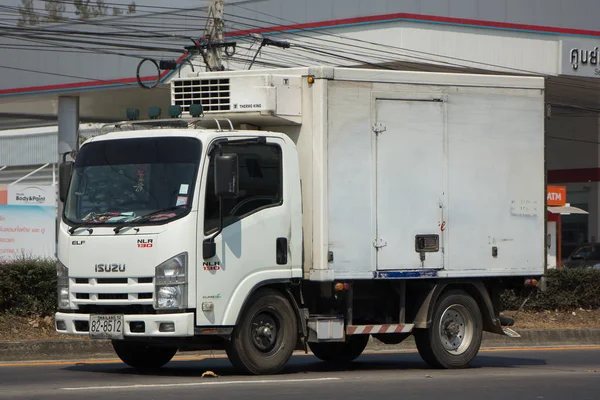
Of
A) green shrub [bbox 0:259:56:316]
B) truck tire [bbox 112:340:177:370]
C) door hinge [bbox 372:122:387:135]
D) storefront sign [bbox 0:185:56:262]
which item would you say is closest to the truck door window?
door hinge [bbox 372:122:387:135]

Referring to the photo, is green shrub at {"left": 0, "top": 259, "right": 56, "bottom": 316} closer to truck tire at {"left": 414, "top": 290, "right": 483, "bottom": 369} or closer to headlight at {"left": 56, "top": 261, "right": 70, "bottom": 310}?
headlight at {"left": 56, "top": 261, "right": 70, "bottom": 310}

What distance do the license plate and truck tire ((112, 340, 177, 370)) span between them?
124 cm

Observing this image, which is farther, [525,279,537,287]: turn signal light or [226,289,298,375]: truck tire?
[525,279,537,287]: turn signal light

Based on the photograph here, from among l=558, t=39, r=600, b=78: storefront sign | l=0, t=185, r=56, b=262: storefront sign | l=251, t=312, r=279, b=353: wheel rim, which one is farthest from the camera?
l=558, t=39, r=600, b=78: storefront sign

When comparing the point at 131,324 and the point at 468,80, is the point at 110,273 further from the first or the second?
the point at 468,80

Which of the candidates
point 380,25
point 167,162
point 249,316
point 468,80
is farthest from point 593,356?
point 380,25

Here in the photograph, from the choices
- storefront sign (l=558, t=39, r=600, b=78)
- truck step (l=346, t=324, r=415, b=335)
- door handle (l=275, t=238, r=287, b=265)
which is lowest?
truck step (l=346, t=324, r=415, b=335)

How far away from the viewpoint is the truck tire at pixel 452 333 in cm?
1352

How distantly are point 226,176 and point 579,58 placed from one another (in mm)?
22404

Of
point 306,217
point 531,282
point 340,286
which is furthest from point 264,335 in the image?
point 531,282

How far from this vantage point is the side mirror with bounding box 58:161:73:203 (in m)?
12.3

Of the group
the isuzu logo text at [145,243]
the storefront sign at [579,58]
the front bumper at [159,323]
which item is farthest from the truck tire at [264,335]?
the storefront sign at [579,58]

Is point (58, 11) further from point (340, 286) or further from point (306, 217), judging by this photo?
point (340, 286)

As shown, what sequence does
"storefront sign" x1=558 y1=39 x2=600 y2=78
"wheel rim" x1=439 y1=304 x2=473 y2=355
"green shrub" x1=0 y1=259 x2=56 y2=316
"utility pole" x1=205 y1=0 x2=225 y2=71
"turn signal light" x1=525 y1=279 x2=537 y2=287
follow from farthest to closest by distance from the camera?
1. "storefront sign" x1=558 y1=39 x2=600 y2=78
2. "utility pole" x1=205 y1=0 x2=225 y2=71
3. "green shrub" x1=0 y1=259 x2=56 y2=316
4. "turn signal light" x1=525 y1=279 x2=537 y2=287
5. "wheel rim" x1=439 y1=304 x2=473 y2=355
